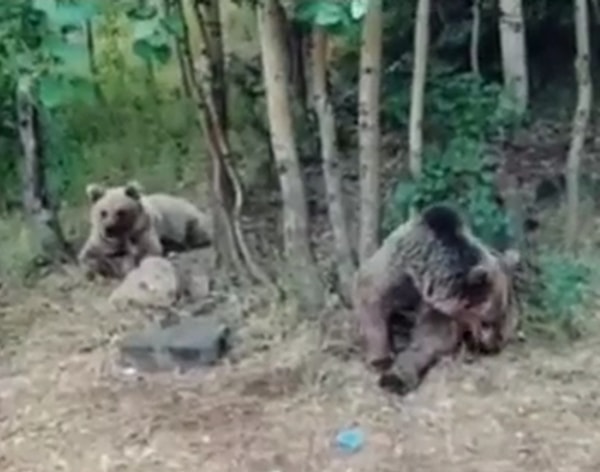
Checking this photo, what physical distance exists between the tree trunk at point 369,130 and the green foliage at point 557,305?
1.68ft

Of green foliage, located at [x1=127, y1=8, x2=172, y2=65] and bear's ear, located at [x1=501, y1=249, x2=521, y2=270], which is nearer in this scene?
green foliage, located at [x1=127, y1=8, x2=172, y2=65]

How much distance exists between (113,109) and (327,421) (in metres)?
3.34

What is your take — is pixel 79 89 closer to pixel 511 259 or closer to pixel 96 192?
pixel 511 259

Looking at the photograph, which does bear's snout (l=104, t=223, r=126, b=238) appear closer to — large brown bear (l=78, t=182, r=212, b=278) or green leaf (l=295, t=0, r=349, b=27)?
large brown bear (l=78, t=182, r=212, b=278)

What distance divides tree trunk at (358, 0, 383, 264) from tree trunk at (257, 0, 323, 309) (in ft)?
0.58

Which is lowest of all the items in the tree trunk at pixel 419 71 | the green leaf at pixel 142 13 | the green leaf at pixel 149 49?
the tree trunk at pixel 419 71

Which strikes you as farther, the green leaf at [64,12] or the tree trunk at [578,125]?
the tree trunk at [578,125]

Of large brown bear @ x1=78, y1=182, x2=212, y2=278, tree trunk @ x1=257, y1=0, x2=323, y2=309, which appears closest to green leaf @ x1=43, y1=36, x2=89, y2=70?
tree trunk @ x1=257, y1=0, x2=323, y2=309

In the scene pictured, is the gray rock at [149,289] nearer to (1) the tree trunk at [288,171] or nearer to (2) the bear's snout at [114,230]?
(2) the bear's snout at [114,230]

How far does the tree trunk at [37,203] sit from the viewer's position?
5383mm

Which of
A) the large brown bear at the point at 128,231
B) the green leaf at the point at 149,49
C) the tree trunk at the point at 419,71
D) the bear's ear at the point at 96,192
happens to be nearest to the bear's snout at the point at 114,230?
the large brown bear at the point at 128,231

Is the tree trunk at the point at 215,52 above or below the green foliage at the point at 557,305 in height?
above

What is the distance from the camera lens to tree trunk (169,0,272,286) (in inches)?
193

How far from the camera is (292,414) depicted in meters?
4.00
